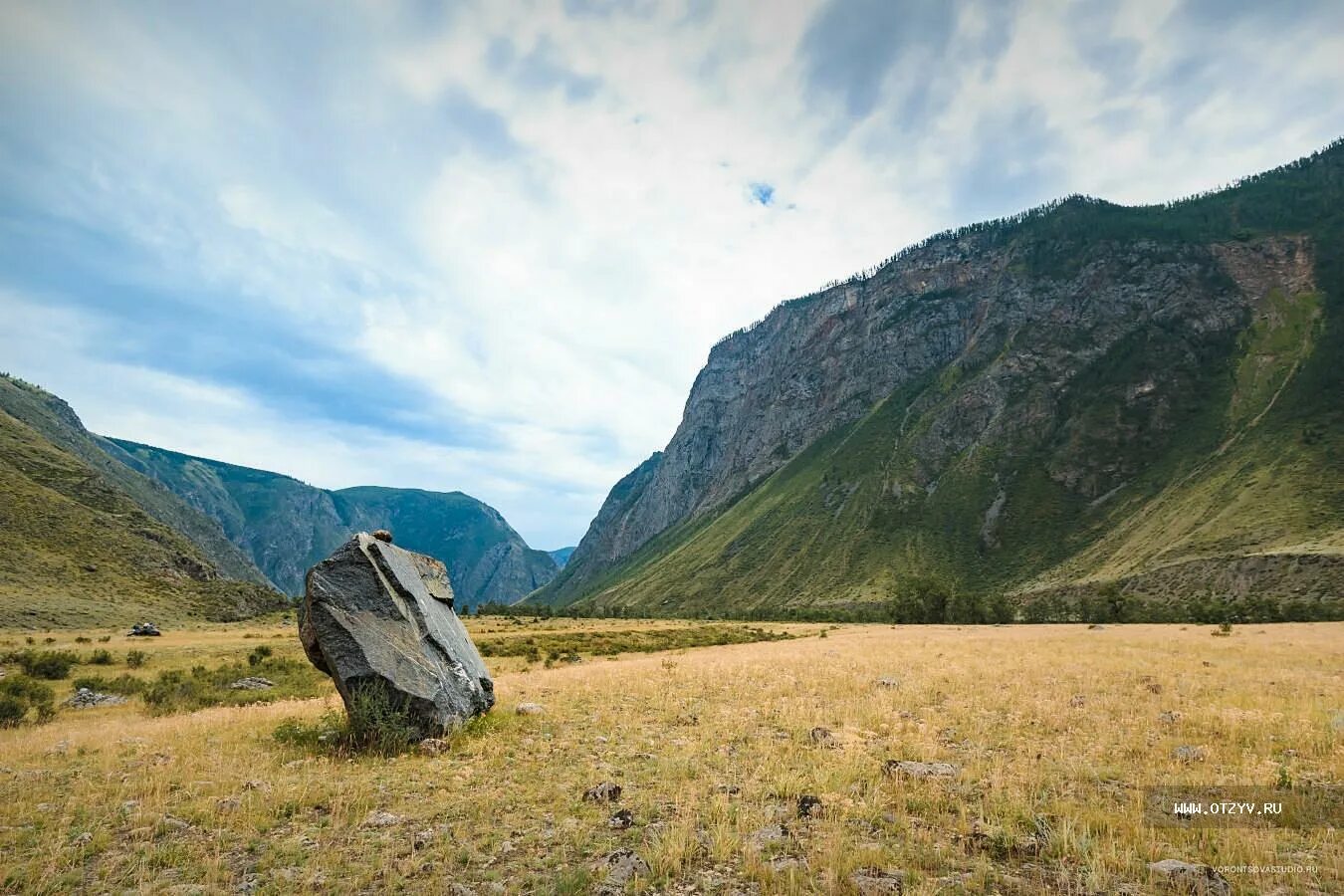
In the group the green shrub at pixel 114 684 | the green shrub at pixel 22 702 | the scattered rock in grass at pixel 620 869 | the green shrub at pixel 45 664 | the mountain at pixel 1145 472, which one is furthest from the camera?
the mountain at pixel 1145 472

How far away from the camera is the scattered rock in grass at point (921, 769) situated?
33.8 feet

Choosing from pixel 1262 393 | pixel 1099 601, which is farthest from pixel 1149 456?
pixel 1099 601

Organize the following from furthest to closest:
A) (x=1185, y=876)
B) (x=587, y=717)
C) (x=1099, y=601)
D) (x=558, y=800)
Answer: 1. (x=1099, y=601)
2. (x=587, y=717)
3. (x=558, y=800)
4. (x=1185, y=876)

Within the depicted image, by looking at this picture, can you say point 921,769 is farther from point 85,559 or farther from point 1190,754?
point 85,559

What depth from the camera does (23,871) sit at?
748cm

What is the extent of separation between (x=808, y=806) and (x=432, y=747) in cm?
874

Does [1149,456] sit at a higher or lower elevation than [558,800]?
higher

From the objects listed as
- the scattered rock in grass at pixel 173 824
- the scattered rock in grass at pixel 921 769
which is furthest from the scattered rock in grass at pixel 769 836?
the scattered rock in grass at pixel 173 824

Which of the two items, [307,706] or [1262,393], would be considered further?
[1262,393]

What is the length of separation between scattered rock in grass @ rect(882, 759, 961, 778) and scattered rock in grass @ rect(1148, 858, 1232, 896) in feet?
12.2

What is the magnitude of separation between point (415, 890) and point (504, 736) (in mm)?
7865

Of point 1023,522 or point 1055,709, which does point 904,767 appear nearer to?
point 1055,709

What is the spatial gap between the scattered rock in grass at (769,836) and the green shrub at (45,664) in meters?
39.0

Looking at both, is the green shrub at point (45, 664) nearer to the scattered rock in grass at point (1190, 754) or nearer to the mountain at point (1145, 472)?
the scattered rock in grass at point (1190, 754)
